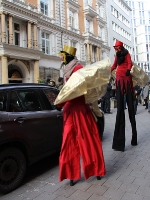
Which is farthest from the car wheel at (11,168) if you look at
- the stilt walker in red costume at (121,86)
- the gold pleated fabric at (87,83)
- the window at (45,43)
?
the window at (45,43)

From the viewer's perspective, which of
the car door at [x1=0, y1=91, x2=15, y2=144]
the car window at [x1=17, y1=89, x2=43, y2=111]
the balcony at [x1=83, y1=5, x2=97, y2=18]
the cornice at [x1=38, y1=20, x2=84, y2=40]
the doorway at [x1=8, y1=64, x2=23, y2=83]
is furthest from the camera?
the balcony at [x1=83, y1=5, x2=97, y2=18]

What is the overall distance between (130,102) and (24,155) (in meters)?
2.54

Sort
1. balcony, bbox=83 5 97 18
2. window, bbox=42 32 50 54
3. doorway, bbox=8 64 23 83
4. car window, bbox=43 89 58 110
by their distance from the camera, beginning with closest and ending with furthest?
car window, bbox=43 89 58 110 → doorway, bbox=8 64 23 83 → window, bbox=42 32 50 54 → balcony, bbox=83 5 97 18

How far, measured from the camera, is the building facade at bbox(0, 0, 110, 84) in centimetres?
1850

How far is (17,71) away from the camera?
20781 mm

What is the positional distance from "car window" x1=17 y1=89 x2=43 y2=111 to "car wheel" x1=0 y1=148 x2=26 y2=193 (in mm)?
779

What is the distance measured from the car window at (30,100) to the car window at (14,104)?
0.09 meters

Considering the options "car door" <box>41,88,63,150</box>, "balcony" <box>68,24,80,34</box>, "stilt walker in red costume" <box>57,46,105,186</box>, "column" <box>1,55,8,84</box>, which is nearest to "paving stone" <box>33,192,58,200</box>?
"stilt walker in red costume" <box>57,46,105,186</box>

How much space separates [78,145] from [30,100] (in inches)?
51.2

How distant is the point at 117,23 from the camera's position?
42.7 meters

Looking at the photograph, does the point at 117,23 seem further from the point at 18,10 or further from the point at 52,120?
the point at 52,120

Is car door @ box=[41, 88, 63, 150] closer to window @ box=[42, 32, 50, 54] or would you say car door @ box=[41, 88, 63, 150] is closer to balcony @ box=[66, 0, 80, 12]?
window @ box=[42, 32, 50, 54]

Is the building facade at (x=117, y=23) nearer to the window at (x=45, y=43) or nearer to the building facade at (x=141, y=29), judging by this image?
the window at (x=45, y=43)

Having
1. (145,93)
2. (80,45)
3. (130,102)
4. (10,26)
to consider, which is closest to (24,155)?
(130,102)
